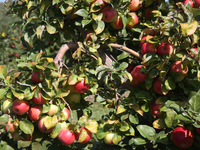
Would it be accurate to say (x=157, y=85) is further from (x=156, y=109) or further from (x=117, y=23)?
(x=117, y=23)

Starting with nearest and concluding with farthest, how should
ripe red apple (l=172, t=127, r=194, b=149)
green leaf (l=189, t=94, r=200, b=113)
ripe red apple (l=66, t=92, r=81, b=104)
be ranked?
green leaf (l=189, t=94, r=200, b=113), ripe red apple (l=172, t=127, r=194, b=149), ripe red apple (l=66, t=92, r=81, b=104)

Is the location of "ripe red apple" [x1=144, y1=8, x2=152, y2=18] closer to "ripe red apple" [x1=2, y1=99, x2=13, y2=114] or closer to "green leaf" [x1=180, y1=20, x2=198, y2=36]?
"green leaf" [x1=180, y1=20, x2=198, y2=36]

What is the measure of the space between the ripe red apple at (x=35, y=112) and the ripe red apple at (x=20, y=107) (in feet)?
0.07

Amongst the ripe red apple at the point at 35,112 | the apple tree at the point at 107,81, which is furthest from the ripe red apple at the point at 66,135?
the ripe red apple at the point at 35,112

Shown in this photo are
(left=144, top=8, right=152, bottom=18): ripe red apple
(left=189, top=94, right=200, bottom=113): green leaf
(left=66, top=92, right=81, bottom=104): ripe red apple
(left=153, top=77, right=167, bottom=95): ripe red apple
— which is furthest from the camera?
(left=144, top=8, right=152, bottom=18): ripe red apple

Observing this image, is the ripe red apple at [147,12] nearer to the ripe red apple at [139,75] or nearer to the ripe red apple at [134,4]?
the ripe red apple at [134,4]

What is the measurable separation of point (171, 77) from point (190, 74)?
0.10 meters

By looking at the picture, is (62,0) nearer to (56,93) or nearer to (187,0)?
(56,93)

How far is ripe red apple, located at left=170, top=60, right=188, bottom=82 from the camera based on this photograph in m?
1.00

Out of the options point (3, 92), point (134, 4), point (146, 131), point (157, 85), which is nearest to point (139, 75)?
point (157, 85)

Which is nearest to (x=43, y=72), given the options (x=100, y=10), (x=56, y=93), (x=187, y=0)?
(x=56, y=93)

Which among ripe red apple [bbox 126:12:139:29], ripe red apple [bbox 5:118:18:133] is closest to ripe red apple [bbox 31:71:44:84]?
ripe red apple [bbox 5:118:18:133]

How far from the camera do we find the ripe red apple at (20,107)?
916 millimetres

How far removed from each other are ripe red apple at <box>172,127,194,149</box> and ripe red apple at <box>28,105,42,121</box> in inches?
24.9
